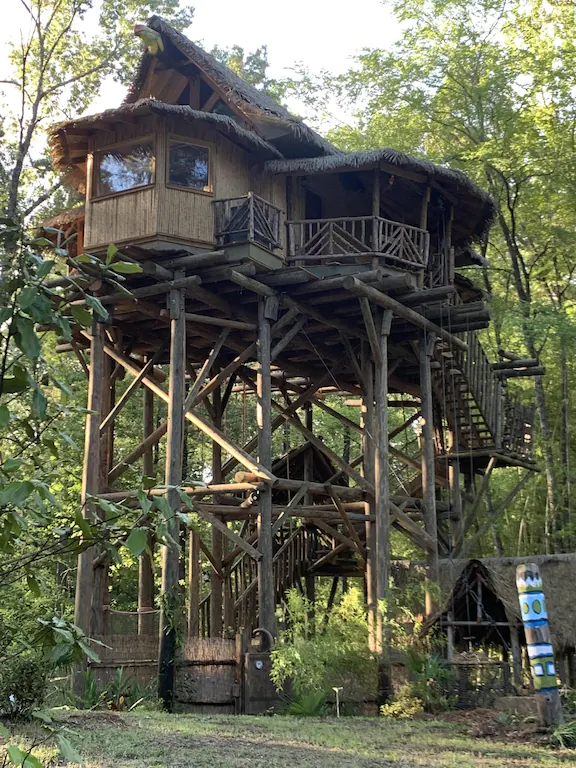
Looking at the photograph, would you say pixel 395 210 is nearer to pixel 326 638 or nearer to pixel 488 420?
pixel 488 420

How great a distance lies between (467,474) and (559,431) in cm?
626

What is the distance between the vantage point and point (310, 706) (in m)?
13.4

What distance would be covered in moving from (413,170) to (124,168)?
17.4ft

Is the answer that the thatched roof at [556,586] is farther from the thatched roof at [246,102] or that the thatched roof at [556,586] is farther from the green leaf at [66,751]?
the green leaf at [66,751]

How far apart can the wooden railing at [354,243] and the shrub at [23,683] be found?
349 inches

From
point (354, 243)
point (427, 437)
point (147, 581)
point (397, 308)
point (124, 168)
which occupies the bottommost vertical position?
point (147, 581)

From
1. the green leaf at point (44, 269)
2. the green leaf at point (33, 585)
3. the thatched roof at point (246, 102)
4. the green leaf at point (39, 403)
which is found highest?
the thatched roof at point (246, 102)

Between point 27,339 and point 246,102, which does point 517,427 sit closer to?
point 246,102

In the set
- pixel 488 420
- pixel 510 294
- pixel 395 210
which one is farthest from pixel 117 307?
pixel 510 294

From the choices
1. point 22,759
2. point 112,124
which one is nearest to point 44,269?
point 22,759

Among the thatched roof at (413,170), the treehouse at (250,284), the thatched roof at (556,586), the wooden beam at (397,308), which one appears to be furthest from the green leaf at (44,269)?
the thatched roof at (413,170)

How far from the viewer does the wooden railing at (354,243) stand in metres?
16.3

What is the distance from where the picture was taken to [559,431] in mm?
29359

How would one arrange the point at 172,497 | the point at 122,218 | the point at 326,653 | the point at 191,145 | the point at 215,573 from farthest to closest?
the point at 215,573 → the point at 191,145 → the point at 122,218 → the point at 326,653 → the point at 172,497
